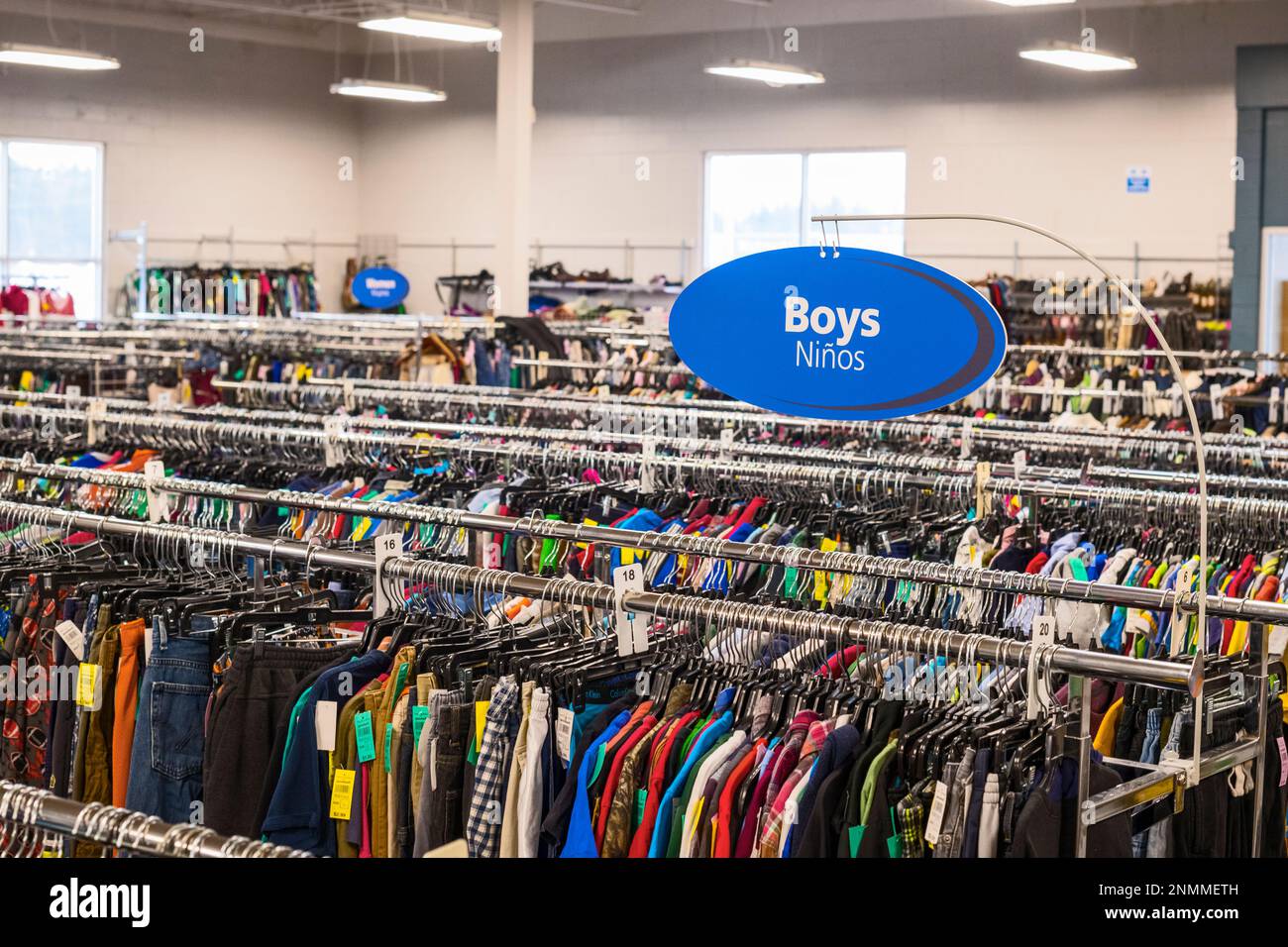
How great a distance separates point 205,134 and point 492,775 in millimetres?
18158

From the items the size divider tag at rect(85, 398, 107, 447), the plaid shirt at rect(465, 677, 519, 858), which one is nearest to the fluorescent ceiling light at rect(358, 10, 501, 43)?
the size divider tag at rect(85, 398, 107, 447)

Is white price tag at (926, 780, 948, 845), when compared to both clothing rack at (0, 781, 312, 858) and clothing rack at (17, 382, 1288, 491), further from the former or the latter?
clothing rack at (17, 382, 1288, 491)

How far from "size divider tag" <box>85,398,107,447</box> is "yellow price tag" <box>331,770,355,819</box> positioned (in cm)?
371

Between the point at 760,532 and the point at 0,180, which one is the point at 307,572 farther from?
the point at 0,180

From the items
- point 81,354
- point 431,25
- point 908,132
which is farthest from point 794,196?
point 81,354

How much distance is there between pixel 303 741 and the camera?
3.25 meters

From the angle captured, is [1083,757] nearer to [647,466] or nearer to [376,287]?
[647,466]

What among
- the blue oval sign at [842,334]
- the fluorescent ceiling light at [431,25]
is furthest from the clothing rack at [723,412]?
the blue oval sign at [842,334]

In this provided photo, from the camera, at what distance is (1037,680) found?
2.82m

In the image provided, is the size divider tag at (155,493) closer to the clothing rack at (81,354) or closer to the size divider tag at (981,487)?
the size divider tag at (981,487)

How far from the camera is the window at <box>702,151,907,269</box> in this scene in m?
17.4

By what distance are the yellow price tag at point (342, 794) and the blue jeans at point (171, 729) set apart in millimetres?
362
